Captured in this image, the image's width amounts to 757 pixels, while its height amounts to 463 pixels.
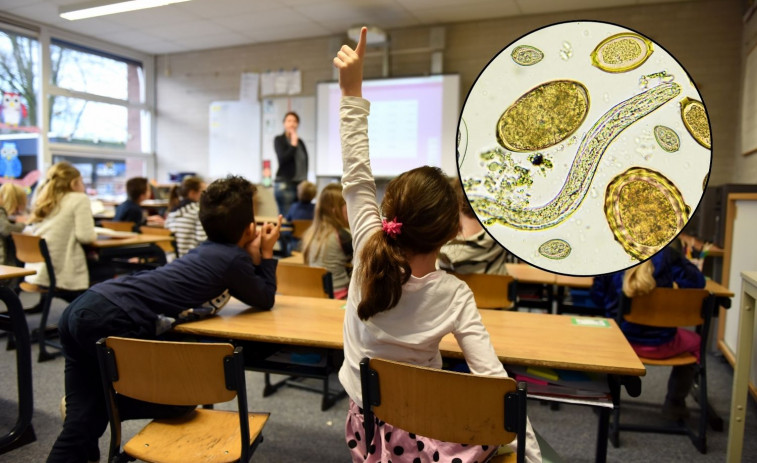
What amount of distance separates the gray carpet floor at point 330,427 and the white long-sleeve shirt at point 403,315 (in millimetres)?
1075

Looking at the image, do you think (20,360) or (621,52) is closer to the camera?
(621,52)

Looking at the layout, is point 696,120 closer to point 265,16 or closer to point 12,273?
point 12,273

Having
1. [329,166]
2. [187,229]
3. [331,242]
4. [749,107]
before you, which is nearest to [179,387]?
[331,242]

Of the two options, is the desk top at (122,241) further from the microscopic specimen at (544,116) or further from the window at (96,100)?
the window at (96,100)

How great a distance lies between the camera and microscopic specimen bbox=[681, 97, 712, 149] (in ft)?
3.23

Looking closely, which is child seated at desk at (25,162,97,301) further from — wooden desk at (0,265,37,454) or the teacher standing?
the teacher standing

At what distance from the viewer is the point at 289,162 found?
6418 mm

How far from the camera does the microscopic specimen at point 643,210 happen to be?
3.31ft

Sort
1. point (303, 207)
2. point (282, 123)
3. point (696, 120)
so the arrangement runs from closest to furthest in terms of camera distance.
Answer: point (696, 120), point (303, 207), point (282, 123)

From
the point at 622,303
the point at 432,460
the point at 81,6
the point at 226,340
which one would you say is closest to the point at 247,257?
the point at 226,340

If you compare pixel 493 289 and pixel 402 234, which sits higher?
pixel 402 234

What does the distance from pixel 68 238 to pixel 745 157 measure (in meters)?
5.46

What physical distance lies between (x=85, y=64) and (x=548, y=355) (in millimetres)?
7793

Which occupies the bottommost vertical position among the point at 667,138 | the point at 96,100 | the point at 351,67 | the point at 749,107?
the point at 667,138
